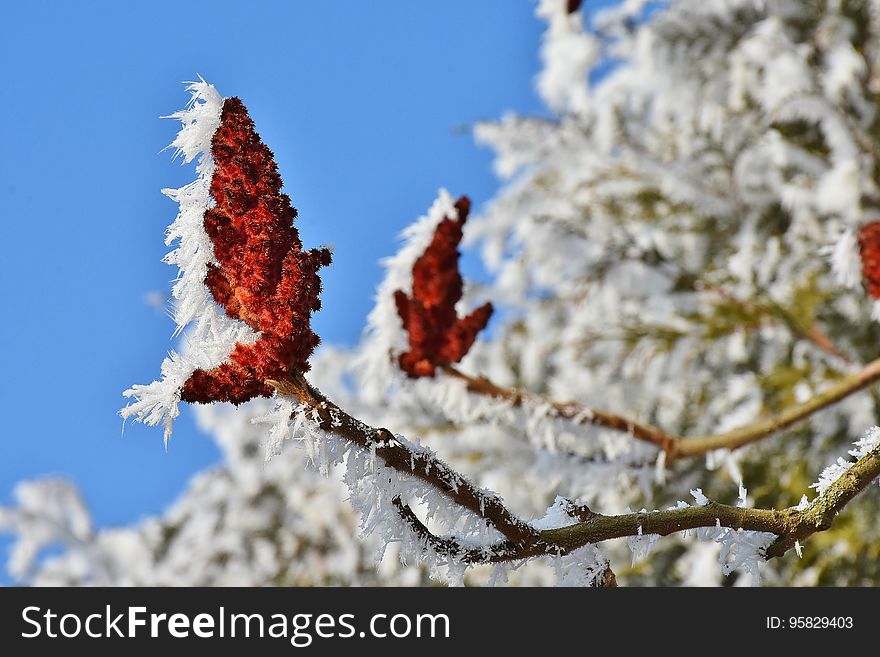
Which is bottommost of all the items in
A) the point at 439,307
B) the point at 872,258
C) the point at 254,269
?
the point at 254,269

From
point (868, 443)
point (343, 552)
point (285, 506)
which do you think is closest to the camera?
point (868, 443)

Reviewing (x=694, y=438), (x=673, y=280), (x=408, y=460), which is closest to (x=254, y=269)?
(x=408, y=460)

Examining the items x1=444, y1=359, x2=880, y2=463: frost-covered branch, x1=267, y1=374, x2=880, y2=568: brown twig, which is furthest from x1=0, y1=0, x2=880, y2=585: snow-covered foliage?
x1=267, y1=374, x2=880, y2=568: brown twig

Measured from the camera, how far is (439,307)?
1981 millimetres

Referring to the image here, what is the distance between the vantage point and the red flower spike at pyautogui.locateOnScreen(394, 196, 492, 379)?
1.95m

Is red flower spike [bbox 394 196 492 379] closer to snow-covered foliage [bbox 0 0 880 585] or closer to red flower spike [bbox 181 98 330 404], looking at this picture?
snow-covered foliage [bbox 0 0 880 585]

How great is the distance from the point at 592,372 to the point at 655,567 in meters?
1.41

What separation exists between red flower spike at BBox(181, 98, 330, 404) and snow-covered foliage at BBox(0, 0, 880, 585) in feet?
3.35

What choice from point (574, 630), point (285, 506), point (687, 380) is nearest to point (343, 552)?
point (285, 506)

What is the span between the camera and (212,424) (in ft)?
30.0

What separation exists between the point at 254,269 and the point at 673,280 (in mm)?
3961

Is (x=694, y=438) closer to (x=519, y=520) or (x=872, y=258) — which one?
(x=872, y=258)

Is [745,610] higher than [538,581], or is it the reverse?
[538,581]

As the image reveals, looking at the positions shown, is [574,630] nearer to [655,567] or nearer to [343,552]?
[655,567]
